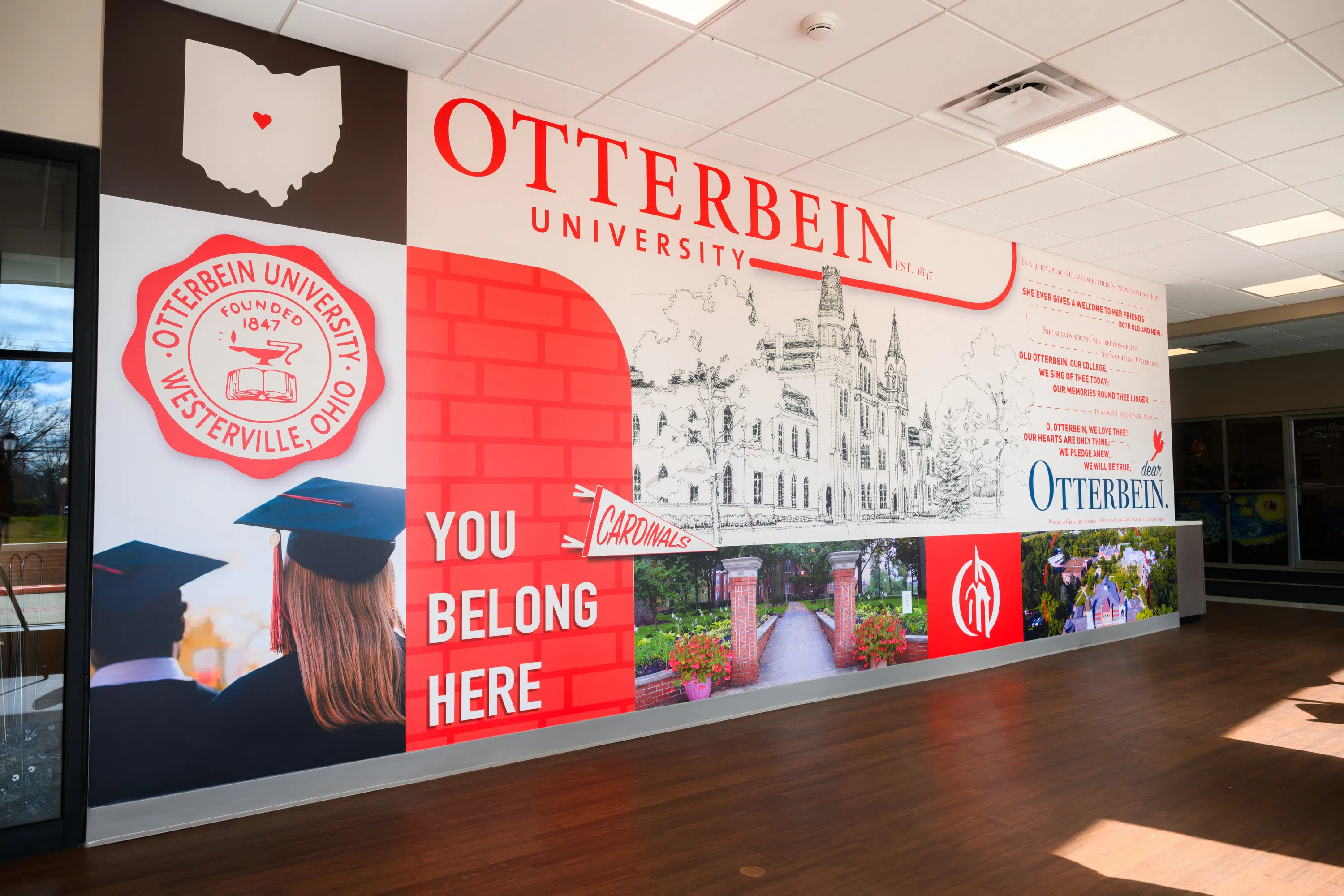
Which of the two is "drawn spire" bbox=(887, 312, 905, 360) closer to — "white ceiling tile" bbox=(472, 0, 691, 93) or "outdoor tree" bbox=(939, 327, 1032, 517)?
"outdoor tree" bbox=(939, 327, 1032, 517)

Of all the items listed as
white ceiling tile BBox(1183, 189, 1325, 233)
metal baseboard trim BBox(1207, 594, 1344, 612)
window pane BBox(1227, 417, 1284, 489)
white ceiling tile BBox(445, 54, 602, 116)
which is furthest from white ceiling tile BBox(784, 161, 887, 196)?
window pane BBox(1227, 417, 1284, 489)

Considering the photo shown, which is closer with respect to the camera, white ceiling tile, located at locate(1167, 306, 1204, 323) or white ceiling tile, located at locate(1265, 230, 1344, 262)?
white ceiling tile, located at locate(1265, 230, 1344, 262)

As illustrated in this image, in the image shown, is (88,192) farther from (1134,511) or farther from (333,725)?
(1134,511)

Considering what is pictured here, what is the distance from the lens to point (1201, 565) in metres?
8.64

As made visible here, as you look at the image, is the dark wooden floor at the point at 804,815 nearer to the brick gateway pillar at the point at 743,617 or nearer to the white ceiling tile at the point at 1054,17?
the brick gateway pillar at the point at 743,617

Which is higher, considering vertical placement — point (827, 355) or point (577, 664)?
point (827, 355)

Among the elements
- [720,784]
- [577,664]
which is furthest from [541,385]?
[720,784]

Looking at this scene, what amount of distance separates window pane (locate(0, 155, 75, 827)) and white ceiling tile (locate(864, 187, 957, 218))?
15.4 feet

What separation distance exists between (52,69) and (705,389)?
11.0ft

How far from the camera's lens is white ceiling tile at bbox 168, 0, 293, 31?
3.42m

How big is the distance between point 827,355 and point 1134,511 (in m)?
4.27

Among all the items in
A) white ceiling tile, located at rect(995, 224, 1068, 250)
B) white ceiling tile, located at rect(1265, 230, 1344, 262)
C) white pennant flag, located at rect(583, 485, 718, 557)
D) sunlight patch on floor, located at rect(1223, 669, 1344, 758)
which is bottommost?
sunlight patch on floor, located at rect(1223, 669, 1344, 758)

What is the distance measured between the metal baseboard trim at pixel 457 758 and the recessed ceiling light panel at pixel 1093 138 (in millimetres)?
3536

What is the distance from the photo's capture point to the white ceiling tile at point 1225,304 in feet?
28.4
